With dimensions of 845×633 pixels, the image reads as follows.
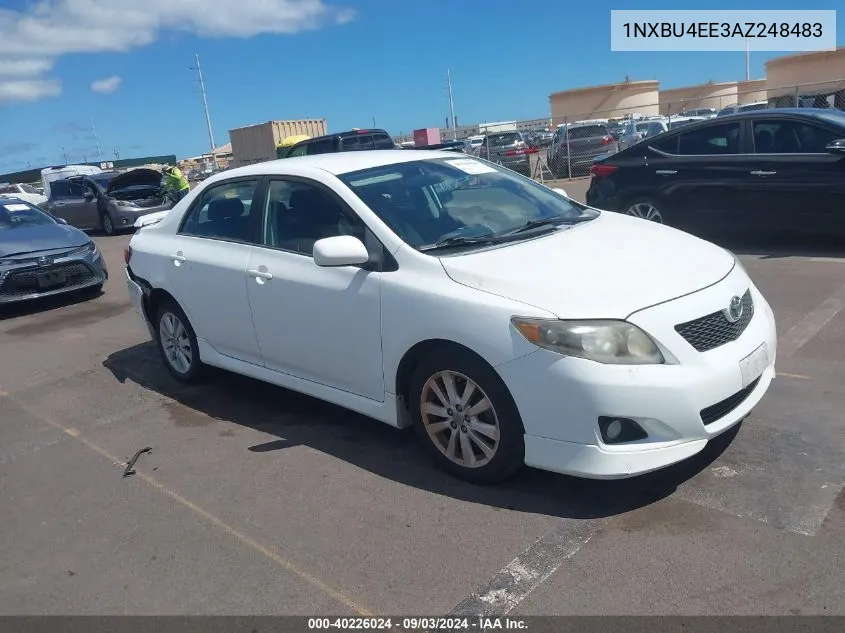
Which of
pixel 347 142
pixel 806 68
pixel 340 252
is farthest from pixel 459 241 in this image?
pixel 806 68

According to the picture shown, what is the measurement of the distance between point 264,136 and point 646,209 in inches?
1052

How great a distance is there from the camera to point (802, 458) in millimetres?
3707

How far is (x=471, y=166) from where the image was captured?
16.2ft

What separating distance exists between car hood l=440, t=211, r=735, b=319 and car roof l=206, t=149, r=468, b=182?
113cm

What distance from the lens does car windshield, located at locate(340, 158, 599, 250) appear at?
407 cm

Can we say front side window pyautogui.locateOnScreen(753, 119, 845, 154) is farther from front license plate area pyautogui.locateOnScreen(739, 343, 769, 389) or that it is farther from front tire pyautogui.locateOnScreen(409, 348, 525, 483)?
front tire pyautogui.locateOnScreen(409, 348, 525, 483)

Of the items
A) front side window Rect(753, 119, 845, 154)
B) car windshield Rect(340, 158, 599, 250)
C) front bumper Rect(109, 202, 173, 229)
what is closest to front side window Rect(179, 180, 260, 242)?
car windshield Rect(340, 158, 599, 250)

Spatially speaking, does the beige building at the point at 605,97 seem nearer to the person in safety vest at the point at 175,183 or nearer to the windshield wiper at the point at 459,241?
the person in safety vest at the point at 175,183

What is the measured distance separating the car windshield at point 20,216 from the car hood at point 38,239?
0.19m

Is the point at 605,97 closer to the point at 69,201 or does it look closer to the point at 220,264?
the point at 69,201

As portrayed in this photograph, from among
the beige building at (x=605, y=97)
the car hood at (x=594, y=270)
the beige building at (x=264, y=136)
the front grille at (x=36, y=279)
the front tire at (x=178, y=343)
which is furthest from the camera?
the beige building at (x=605, y=97)

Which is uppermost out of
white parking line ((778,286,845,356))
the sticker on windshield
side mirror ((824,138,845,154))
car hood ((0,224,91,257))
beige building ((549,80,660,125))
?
beige building ((549,80,660,125))

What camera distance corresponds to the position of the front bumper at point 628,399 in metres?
3.15

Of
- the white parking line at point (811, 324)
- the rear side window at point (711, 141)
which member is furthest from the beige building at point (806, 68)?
the white parking line at point (811, 324)
